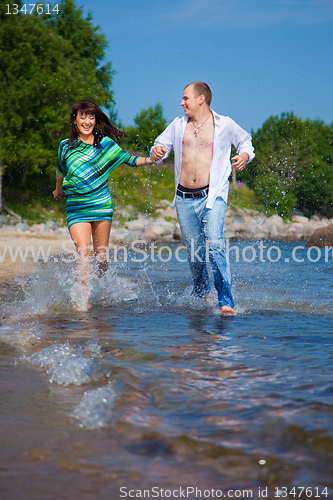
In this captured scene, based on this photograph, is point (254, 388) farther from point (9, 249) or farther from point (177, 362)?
point (9, 249)

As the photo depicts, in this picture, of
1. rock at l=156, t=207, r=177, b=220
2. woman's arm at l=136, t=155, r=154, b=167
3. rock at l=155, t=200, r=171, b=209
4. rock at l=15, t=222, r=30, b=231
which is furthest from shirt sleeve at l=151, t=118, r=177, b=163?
rock at l=155, t=200, r=171, b=209

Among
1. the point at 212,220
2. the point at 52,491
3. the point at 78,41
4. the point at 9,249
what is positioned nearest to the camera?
the point at 52,491

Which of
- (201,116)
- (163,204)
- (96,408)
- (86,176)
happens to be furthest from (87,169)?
(163,204)

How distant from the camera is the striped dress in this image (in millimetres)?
4617

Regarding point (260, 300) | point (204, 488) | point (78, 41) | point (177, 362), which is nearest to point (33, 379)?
point (177, 362)

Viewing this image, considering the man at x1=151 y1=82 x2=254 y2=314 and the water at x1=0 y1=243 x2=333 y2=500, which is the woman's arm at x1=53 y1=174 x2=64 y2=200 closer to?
the man at x1=151 y1=82 x2=254 y2=314

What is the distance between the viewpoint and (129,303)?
518cm

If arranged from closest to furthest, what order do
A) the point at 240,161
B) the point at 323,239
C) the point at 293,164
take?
the point at 240,161 < the point at 323,239 < the point at 293,164

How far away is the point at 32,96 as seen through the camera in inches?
852

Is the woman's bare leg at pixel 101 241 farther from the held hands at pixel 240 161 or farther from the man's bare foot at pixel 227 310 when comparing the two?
the held hands at pixel 240 161

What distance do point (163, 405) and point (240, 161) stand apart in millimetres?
2569

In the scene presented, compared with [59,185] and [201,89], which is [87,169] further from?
[201,89]

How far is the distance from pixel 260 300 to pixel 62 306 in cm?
209

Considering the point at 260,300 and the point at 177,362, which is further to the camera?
the point at 260,300
